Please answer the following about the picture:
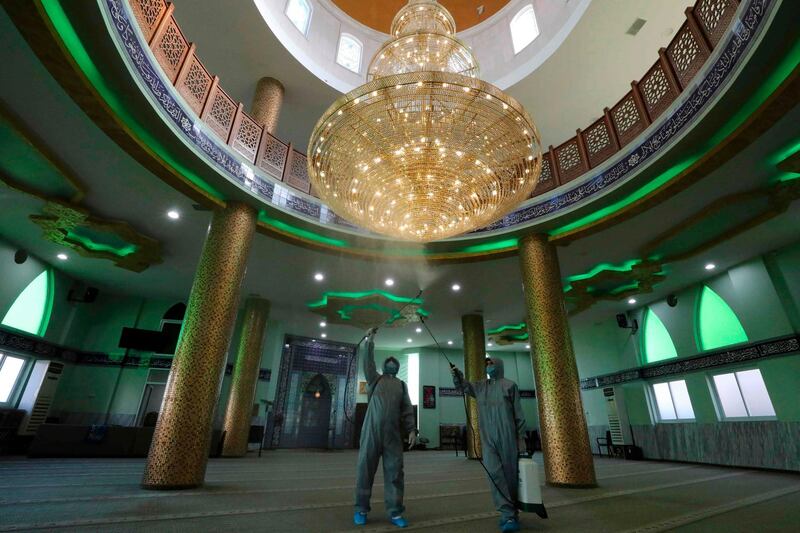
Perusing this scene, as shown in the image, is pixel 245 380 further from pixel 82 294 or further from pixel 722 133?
pixel 722 133

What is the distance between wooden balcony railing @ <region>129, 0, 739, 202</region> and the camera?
3.40 m

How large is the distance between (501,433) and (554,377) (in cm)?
229

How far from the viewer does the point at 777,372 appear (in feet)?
19.2

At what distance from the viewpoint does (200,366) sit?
3.70 m

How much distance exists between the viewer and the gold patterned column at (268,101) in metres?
6.16

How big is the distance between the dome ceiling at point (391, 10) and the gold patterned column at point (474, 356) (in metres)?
6.26

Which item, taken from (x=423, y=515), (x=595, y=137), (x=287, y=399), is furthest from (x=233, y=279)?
(x=287, y=399)

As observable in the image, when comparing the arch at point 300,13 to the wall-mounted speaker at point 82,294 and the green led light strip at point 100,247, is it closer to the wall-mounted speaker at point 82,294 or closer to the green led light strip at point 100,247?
the green led light strip at point 100,247

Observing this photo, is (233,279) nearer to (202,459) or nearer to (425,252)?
(202,459)

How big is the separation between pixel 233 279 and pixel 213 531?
2.59 meters

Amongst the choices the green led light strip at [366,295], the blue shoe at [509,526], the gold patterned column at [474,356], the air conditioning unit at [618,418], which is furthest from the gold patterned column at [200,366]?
the air conditioning unit at [618,418]

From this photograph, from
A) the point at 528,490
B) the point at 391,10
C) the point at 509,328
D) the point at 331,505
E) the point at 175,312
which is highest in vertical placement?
the point at 391,10

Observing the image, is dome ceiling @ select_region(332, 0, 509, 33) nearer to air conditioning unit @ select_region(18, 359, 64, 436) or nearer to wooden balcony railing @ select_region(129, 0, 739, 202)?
wooden balcony railing @ select_region(129, 0, 739, 202)

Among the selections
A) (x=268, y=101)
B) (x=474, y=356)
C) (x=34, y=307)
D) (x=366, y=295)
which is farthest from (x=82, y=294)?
(x=474, y=356)
